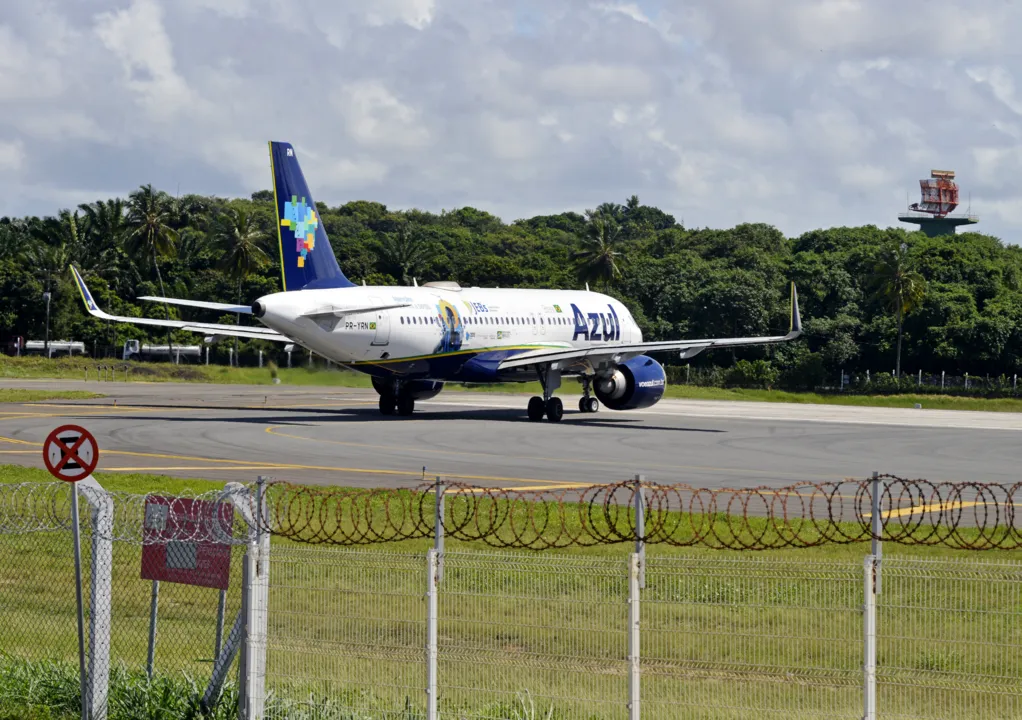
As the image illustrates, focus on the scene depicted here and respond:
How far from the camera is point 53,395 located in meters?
65.2

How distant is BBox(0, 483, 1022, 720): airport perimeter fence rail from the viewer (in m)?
11.9

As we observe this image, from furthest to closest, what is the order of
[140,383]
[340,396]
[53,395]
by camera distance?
1. [140,383]
2. [340,396]
3. [53,395]

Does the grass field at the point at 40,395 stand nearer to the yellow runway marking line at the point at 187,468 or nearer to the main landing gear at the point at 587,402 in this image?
the main landing gear at the point at 587,402

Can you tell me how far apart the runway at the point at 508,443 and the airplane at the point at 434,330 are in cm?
159

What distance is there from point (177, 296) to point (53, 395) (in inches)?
2114

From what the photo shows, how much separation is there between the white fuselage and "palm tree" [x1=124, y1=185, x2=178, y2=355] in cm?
7184

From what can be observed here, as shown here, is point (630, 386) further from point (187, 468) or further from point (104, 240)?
point (104, 240)

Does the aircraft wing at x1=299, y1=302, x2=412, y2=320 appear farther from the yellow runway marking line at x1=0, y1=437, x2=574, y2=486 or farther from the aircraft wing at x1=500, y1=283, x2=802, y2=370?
the yellow runway marking line at x1=0, y1=437, x2=574, y2=486

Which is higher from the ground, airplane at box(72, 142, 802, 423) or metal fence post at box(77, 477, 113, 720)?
airplane at box(72, 142, 802, 423)

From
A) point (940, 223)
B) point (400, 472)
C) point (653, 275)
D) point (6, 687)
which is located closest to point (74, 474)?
point (6, 687)

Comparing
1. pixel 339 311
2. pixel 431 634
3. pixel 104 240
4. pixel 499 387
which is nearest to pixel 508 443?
pixel 339 311

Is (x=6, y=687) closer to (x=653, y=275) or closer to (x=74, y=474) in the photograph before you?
A: (x=74, y=474)

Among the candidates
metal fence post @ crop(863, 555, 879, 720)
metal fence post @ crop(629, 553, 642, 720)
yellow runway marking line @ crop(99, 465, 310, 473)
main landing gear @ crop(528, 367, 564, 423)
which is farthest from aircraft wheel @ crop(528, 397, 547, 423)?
metal fence post @ crop(863, 555, 879, 720)

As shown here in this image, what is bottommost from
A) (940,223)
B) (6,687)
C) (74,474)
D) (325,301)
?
(6,687)
